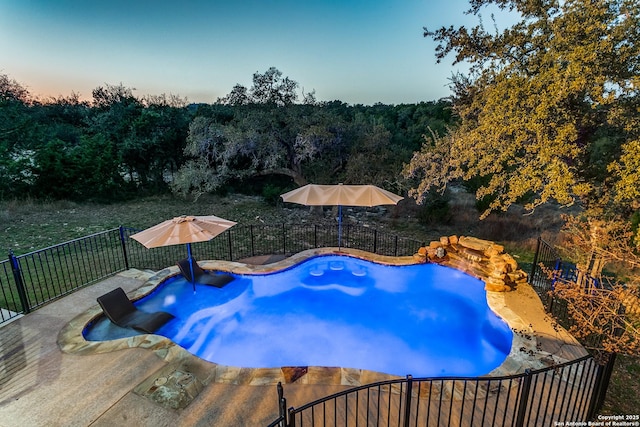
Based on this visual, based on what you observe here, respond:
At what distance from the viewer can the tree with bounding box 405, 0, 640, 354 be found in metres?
5.62

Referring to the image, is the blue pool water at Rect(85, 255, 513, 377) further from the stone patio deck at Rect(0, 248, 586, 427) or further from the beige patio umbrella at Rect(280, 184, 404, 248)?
the beige patio umbrella at Rect(280, 184, 404, 248)

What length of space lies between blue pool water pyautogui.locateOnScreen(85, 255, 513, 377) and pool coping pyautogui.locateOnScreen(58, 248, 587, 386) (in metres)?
0.36

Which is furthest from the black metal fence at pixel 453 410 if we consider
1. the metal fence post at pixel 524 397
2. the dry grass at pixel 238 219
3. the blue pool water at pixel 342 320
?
the dry grass at pixel 238 219

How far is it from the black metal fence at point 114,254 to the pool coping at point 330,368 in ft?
6.07

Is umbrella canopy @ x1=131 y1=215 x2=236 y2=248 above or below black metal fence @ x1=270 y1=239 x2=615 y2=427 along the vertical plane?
above

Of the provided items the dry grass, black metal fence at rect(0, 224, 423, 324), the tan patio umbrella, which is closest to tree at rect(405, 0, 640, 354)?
the dry grass

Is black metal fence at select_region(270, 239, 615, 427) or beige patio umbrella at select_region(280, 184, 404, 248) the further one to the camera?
beige patio umbrella at select_region(280, 184, 404, 248)

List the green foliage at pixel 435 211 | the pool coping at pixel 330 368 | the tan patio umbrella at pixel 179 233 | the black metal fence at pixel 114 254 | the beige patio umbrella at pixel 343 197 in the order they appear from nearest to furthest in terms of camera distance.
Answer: the pool coping at pixel 330 368 → the tan patio umbrella at pixel 179 233 → the black metal fence at pixel 114 254 → the beige patio umbrella at pixel 343 197 → the green foliage at pixel 435 211

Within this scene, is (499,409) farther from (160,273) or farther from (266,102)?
(266,102)

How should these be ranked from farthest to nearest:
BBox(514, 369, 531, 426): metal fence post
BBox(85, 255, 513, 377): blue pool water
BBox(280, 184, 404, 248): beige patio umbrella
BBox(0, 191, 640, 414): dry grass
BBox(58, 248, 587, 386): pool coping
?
BBox(0, 191, 640, 414): dry grass → BBox(280, 184, 404, 248): beige patio umbrella → BBox(85, 255, 513, 377): blue pool water → BBox(58, 248, 587, 386): pool coping → BBox(514, 369, 531, 426): metal fence post

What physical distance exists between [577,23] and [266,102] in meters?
14.0

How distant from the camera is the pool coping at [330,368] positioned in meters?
4.75

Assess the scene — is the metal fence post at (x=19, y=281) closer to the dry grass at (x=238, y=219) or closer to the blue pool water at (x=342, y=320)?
the blue pool water at (x=342, y=320)

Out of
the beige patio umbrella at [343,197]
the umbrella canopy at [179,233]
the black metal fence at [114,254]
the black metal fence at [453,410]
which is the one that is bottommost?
the black metal fence at [114,254]
